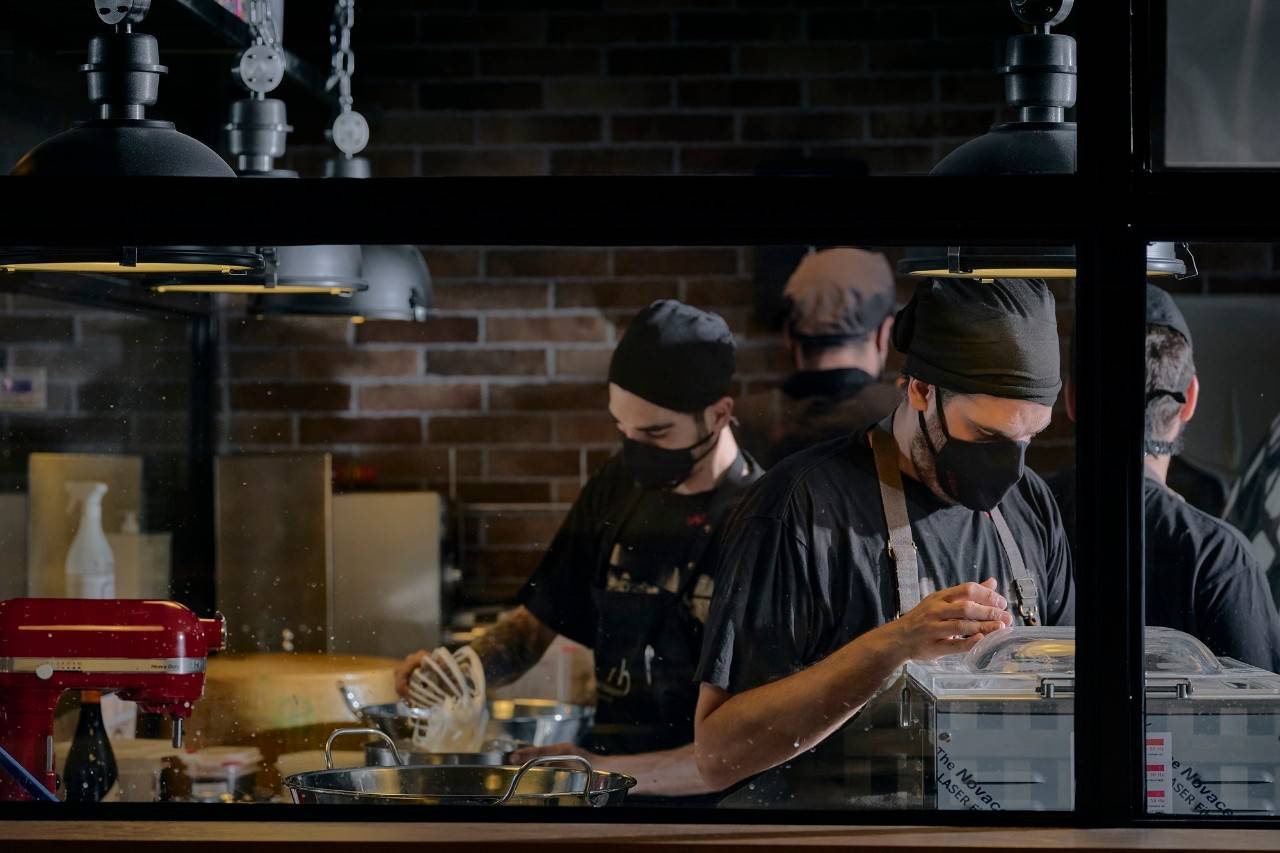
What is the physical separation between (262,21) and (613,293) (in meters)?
1.29

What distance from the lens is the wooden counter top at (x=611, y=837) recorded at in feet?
4.03

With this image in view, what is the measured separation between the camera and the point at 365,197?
1.32 m

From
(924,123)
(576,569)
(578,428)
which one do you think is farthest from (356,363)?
(924,123)

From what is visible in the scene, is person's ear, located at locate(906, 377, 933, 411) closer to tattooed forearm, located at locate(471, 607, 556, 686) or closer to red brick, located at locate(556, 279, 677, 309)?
tattooed forearm, located at locate(471, 607, 556, 686)

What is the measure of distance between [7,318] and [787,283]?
149 cm

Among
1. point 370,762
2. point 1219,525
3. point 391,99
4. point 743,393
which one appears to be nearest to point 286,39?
point 391,99

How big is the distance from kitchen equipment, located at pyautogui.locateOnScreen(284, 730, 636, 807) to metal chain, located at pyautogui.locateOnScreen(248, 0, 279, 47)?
1.00m

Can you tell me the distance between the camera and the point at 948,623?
1519 millimetres

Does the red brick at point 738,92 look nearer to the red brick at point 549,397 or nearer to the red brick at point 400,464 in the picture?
Answer: the red brick at point 549,397

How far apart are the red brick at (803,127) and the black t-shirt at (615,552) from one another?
854 millimetres

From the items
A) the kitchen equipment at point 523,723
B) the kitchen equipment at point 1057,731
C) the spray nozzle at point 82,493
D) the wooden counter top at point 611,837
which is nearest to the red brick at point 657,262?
the kitchen equipment at point 523,723

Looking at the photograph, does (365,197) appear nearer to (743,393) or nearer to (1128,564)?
(1128,564)

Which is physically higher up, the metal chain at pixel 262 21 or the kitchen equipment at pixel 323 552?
the metal chain at pixel 262 21

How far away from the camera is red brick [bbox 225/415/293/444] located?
11.1 feet
